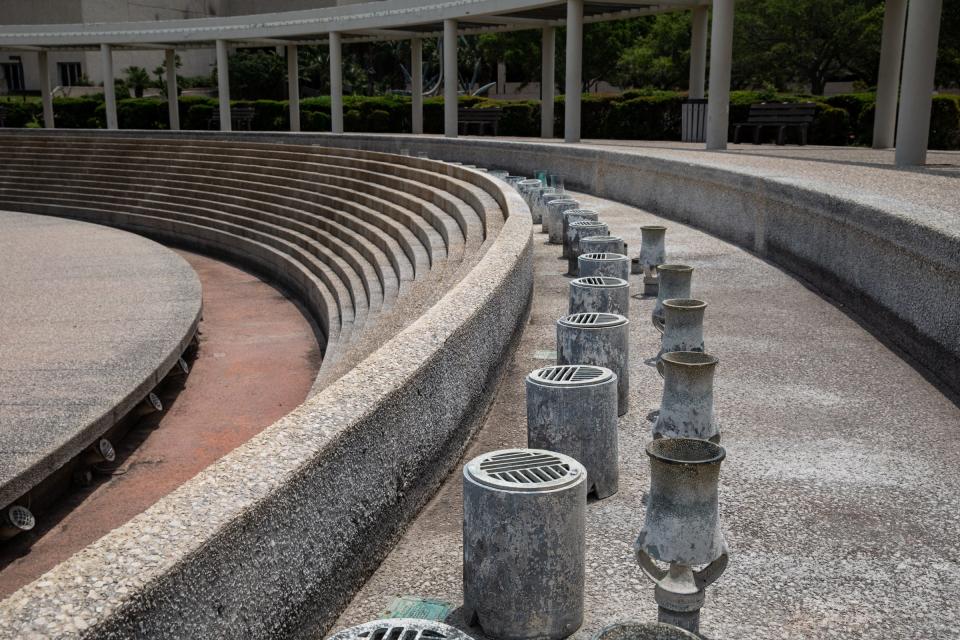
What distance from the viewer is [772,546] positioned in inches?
138

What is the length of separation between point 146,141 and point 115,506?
24.1 meters

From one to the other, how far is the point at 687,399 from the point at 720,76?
14.8 meters

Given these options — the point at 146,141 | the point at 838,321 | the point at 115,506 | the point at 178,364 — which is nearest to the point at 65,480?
the point at 115,506

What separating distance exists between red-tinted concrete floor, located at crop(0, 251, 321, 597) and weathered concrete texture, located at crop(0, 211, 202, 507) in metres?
0.51

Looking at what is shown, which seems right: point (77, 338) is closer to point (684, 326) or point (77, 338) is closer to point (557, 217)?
point (557, 217)

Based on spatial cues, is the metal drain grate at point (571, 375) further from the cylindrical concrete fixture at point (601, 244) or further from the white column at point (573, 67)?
the white column at point (573, 67)

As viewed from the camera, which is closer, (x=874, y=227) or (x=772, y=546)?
(x=772, y=546)

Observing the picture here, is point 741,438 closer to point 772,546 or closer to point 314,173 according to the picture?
point 772,546

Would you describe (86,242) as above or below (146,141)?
below

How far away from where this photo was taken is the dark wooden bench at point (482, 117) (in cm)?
3006

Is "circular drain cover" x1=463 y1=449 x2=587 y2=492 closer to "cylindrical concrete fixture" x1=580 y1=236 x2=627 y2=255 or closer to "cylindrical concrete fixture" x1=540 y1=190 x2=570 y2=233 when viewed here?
"cylindrical concrete fixture" x1=580 y1=236 x2=627 y2=255

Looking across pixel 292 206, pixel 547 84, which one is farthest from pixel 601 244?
pixel 547 84

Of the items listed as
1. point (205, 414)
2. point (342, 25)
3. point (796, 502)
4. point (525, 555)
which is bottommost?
point (205, 414)

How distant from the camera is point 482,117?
30.2 meters
